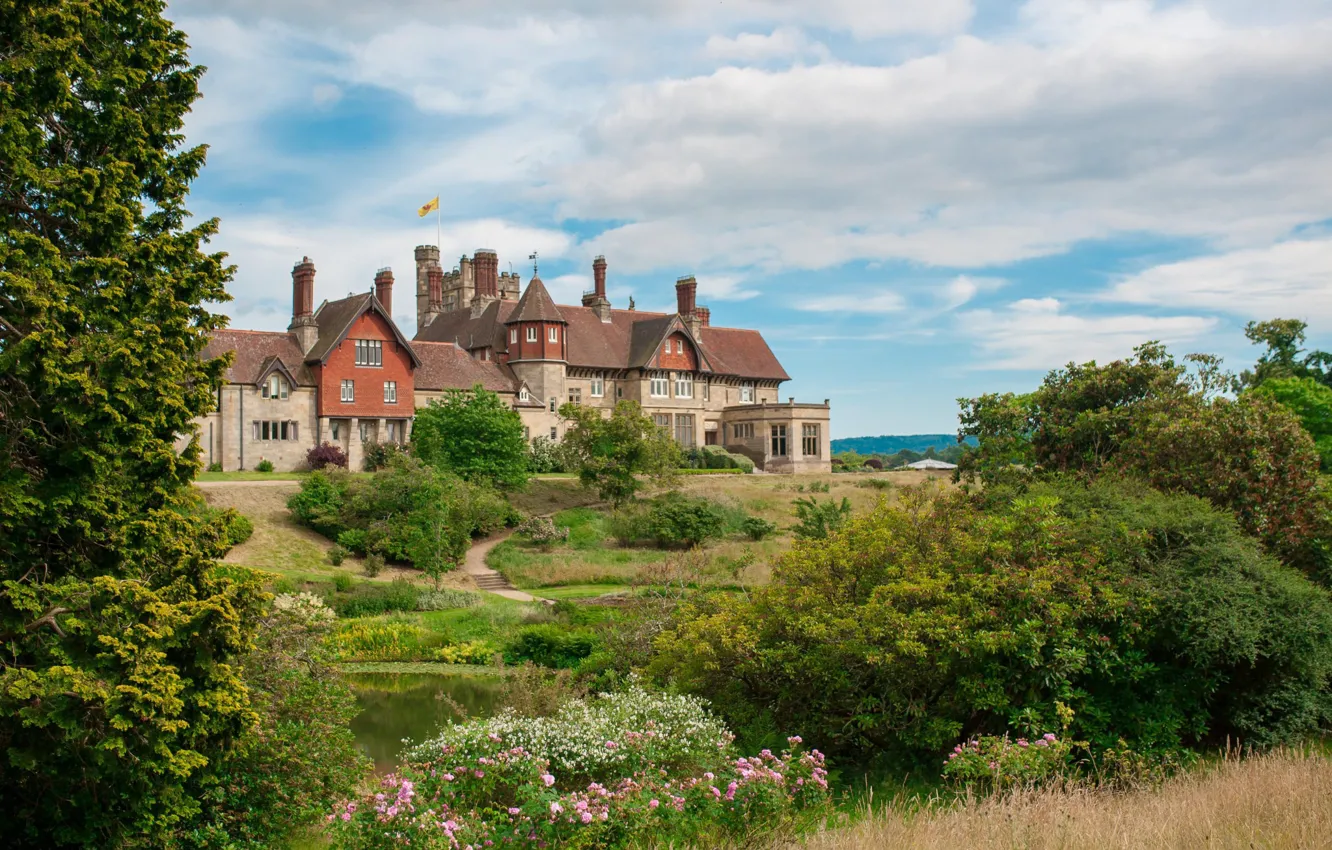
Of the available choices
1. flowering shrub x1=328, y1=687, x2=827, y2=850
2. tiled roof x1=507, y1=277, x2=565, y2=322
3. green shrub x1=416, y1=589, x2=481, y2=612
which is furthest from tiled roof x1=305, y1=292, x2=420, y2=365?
flowering shrub x1=328, y1=687, x2=827, y2=850

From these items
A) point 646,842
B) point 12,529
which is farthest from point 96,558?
point 646,842

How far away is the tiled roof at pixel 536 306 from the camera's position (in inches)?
2323

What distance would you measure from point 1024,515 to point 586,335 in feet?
163

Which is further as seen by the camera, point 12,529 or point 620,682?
point 620,682

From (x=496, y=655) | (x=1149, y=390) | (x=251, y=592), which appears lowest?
(x=496, y=655)

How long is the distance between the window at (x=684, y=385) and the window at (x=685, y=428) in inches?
47.7

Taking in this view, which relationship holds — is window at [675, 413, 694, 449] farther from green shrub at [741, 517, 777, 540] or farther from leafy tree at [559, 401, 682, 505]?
green shrub at [741, 517, 777, 540]

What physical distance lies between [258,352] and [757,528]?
80.0 ft

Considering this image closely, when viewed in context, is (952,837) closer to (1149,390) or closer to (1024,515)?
(1024,515)

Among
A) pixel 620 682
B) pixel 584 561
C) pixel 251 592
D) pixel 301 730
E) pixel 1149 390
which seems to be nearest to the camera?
pixel 251 592

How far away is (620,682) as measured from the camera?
59.5ft

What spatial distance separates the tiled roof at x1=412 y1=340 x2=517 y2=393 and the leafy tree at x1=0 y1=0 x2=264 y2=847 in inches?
1663

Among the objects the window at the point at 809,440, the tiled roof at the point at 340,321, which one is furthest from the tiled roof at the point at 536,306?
the window at the point at 809,440

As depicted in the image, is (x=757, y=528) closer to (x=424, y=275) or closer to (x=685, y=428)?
(x=685, y=428)
